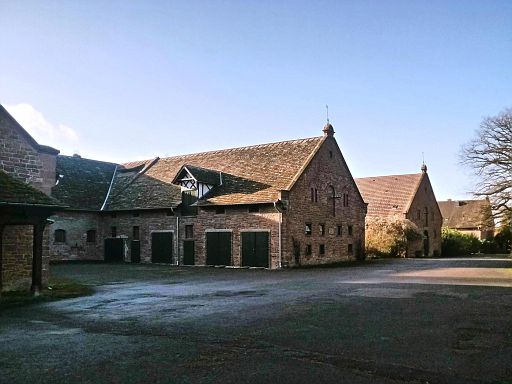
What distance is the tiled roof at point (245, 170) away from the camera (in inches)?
1207

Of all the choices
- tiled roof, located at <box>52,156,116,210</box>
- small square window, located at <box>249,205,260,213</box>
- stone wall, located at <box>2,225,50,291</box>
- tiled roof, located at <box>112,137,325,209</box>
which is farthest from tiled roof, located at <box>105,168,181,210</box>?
stone wall, located at <box>2,225,50,291</box>

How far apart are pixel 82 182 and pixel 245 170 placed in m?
14.5

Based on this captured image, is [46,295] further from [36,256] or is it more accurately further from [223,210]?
[223,210]

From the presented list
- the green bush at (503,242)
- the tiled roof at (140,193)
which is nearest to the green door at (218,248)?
the tiled roof at (140,193)

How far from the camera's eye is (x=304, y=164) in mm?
31500

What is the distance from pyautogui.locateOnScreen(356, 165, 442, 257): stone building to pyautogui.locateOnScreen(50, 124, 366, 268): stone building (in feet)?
38.7

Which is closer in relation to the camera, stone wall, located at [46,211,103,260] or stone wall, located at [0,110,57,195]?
stone wall, located at [0,110,57,195]

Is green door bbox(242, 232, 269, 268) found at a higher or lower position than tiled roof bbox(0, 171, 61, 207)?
lower

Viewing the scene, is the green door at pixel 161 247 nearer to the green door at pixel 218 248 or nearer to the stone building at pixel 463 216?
the green door at pixel 218 248

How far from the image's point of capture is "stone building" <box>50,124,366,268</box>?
29.8 metres

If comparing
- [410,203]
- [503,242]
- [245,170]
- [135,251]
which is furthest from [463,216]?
[135,251]

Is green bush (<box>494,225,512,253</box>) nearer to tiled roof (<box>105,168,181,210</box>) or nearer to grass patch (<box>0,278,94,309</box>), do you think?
tiled roof (<box>105,168,181,210</box>)

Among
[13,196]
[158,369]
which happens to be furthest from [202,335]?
[13,196]

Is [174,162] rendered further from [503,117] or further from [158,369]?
[158,369]
